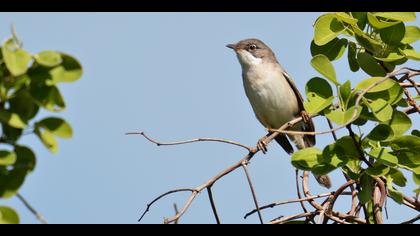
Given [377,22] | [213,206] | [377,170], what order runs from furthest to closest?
1. [377,22]
2. [377,170]
3. [213,206]

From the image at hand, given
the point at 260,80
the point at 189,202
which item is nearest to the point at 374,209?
the point at 189,202

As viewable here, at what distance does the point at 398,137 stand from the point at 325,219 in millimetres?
611

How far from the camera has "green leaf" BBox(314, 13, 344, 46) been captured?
3846mm

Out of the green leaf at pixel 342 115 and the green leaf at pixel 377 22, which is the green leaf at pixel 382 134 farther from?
the green leaf at pixel 377 22

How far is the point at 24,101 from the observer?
1.85m

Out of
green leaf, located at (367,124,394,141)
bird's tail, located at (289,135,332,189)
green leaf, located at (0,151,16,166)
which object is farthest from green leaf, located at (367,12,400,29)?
bird's tail, located at (289,135,332,189)

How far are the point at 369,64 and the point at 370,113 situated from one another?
0.67 metres

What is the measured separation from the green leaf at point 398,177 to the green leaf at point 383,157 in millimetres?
125

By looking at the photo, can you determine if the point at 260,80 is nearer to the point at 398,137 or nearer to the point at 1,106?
the point at 398,137

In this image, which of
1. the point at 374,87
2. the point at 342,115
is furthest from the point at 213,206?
the point at 374,87

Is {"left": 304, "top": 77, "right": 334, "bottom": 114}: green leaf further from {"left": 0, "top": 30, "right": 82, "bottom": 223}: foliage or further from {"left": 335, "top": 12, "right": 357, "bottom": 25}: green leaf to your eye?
{"left": 0, "top": 30, "right": 82, "bottom": 223}: foliage

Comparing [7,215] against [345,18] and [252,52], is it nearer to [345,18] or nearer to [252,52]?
[345,18]

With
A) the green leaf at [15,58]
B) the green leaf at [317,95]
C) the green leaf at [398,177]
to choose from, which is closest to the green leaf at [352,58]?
the green leaf at [317,95]

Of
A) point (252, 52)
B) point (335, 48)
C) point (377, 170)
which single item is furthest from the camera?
point (252, 52)
